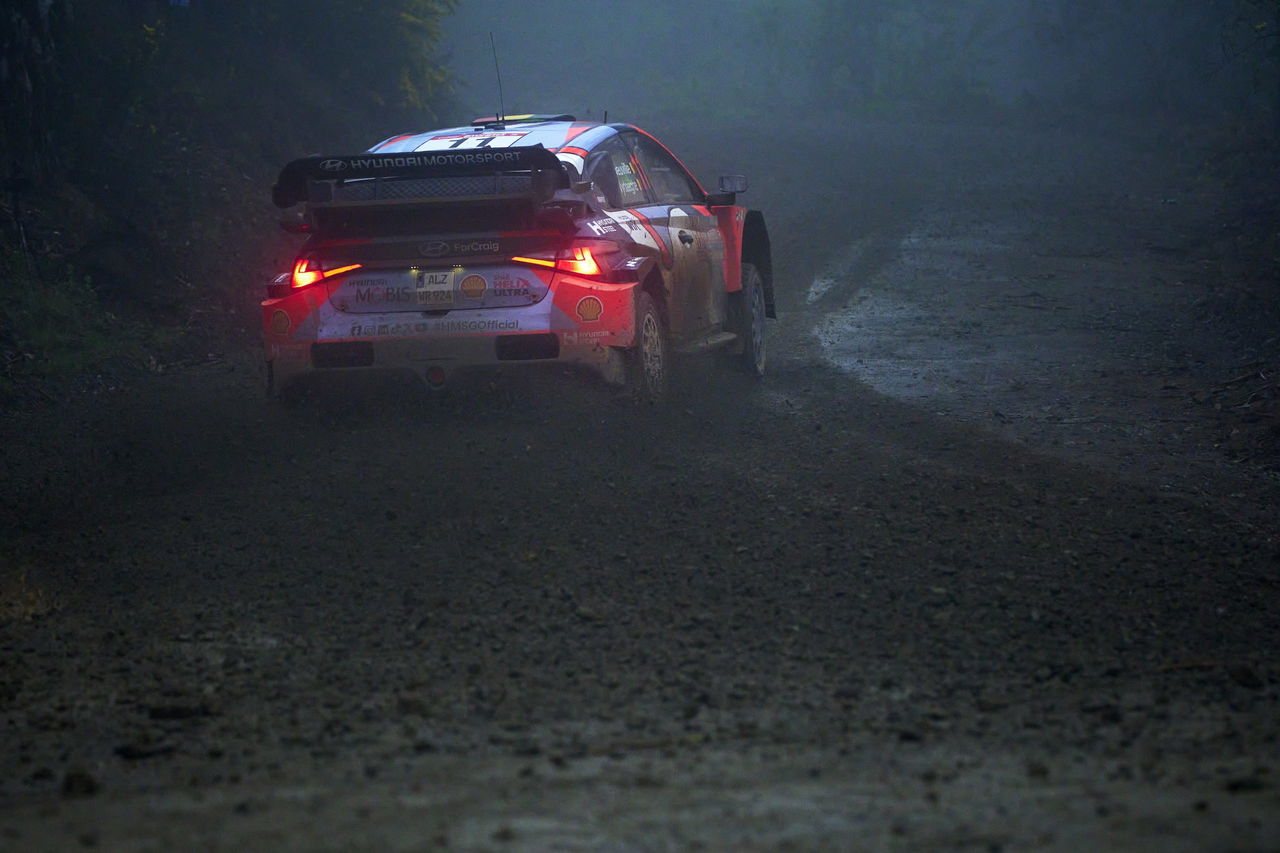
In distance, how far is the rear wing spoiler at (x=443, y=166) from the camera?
6660 millimetres

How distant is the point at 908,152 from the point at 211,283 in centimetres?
1961

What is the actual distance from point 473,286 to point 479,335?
295 millimetres

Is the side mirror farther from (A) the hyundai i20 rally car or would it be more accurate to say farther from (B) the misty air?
(A) the hyundai i20 rally car

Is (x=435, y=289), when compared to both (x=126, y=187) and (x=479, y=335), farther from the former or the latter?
(x=126, y=187)

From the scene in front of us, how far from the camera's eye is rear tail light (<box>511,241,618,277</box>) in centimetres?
679

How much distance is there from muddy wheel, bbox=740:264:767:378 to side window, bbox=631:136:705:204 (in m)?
0.73

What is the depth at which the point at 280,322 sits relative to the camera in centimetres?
693

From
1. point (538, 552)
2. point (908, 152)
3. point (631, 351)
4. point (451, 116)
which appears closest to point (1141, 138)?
point (908, 152)

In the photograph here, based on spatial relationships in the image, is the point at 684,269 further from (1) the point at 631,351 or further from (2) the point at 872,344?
(2) the point at 872,344

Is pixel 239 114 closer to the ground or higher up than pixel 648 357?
higher up

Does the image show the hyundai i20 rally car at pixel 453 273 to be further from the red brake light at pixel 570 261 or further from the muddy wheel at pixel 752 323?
the muddy wheel at pixel 752 323

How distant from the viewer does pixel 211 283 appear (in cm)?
1205

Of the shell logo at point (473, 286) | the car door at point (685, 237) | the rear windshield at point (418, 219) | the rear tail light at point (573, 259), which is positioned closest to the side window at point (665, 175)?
the car door at point (685, 237)

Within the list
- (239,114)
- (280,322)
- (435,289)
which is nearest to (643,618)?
(435,289)
